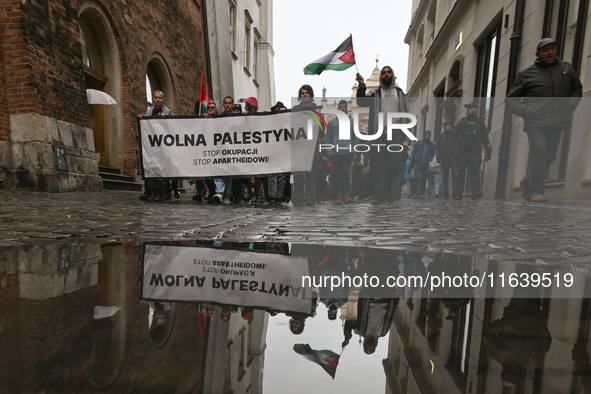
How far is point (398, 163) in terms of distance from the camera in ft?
16.1

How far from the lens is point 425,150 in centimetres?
484

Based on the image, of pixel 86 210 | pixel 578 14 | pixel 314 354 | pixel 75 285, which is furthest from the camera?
pixel 578 14

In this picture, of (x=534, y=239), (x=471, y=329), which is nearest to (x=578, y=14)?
(x=534, y=239)

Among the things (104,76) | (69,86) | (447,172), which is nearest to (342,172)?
(447,172)

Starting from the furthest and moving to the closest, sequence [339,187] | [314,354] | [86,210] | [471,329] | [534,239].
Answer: [339,187]
[86,210]
[534,239]
[471,329]
[314,354]

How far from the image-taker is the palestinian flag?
694 cm

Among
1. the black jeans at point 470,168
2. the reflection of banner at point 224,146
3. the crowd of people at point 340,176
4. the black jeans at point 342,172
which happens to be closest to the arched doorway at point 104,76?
the crowd of people at point 340,176

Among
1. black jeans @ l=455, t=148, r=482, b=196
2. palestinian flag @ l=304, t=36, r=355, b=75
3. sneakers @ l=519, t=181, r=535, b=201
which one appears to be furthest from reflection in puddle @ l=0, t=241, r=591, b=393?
palestinian flag @ l=304, t=36, r=355, b=75

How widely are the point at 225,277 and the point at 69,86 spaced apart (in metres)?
7.74

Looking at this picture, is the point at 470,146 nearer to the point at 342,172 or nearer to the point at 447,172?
the point at 447,172

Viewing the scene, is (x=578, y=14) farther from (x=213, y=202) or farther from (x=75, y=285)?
(x=75, y=285)

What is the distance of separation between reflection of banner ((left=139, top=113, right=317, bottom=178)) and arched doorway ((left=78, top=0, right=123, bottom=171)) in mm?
4082

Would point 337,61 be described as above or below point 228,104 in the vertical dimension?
above

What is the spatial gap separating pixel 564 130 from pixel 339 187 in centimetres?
332
